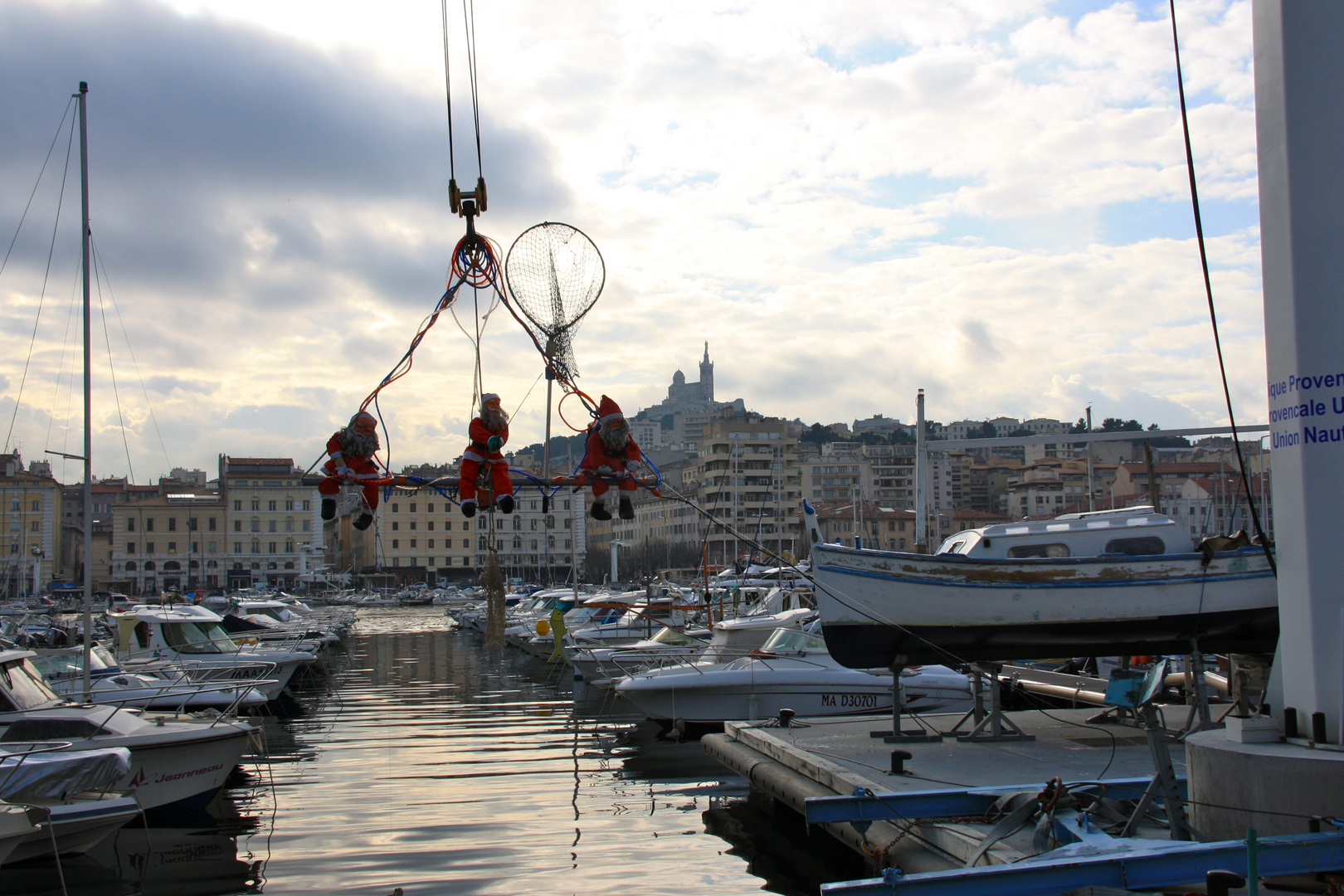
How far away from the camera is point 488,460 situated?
1088cm

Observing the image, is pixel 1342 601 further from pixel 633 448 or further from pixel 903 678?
pixel 903 678

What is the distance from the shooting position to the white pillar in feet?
23.3

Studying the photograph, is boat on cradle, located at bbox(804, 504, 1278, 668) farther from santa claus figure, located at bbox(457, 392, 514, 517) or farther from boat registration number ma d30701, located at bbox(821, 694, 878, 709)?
boat registration number ma d30701, located at bbox(821, 694, 878, 709)

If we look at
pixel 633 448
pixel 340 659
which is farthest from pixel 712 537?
pixel 633 448

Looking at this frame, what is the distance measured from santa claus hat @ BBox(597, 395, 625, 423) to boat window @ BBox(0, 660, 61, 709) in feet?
27.6

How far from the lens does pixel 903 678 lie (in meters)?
19.4

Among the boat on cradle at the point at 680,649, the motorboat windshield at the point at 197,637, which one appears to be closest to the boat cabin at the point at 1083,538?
the boat on cradle at the point at 680,649

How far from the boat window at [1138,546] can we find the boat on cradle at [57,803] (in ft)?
37.6

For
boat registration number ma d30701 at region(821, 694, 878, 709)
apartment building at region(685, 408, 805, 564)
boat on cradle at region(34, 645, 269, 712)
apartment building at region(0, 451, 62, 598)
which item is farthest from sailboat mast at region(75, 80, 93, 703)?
apartment building at region(685, 408, 805, 564)

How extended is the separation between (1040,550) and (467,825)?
308 inches

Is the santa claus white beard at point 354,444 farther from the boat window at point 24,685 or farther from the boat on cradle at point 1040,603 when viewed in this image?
the boat window at point 24,685

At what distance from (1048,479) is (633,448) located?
10450cm

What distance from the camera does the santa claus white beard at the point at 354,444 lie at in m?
11.0

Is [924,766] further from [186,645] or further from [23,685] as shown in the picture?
[186,645]
